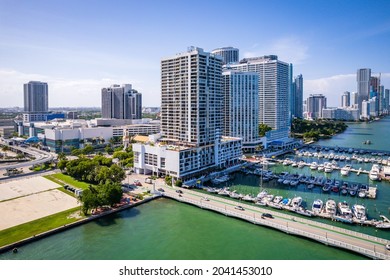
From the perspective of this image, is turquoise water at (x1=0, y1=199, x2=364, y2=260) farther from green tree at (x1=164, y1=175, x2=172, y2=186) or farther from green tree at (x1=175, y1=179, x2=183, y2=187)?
green tree at (x1=164, y1=175, x2=172, y2=186)

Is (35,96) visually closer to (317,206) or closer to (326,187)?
(326,187)

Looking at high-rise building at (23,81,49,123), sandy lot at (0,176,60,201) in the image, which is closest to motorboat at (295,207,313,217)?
sandy lot at (0,176,60,201)

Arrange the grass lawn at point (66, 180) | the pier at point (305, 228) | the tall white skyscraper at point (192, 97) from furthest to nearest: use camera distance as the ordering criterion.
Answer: the tall white skyscraper at point (192, 97)
the grass lawn at point (66, 180)
the pier at point (305, 228)

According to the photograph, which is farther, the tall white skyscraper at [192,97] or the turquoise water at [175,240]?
the tall white skyscraper at [192,97]

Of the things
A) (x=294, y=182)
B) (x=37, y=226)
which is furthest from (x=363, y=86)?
(x=37, y=226)

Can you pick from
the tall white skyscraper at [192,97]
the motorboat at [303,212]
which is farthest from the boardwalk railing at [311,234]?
the tall white skyscraper at [192,97]

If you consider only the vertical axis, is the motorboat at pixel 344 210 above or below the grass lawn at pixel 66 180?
below

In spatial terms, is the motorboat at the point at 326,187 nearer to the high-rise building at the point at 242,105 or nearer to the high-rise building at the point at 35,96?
the high-rise building at the point at 242,105
